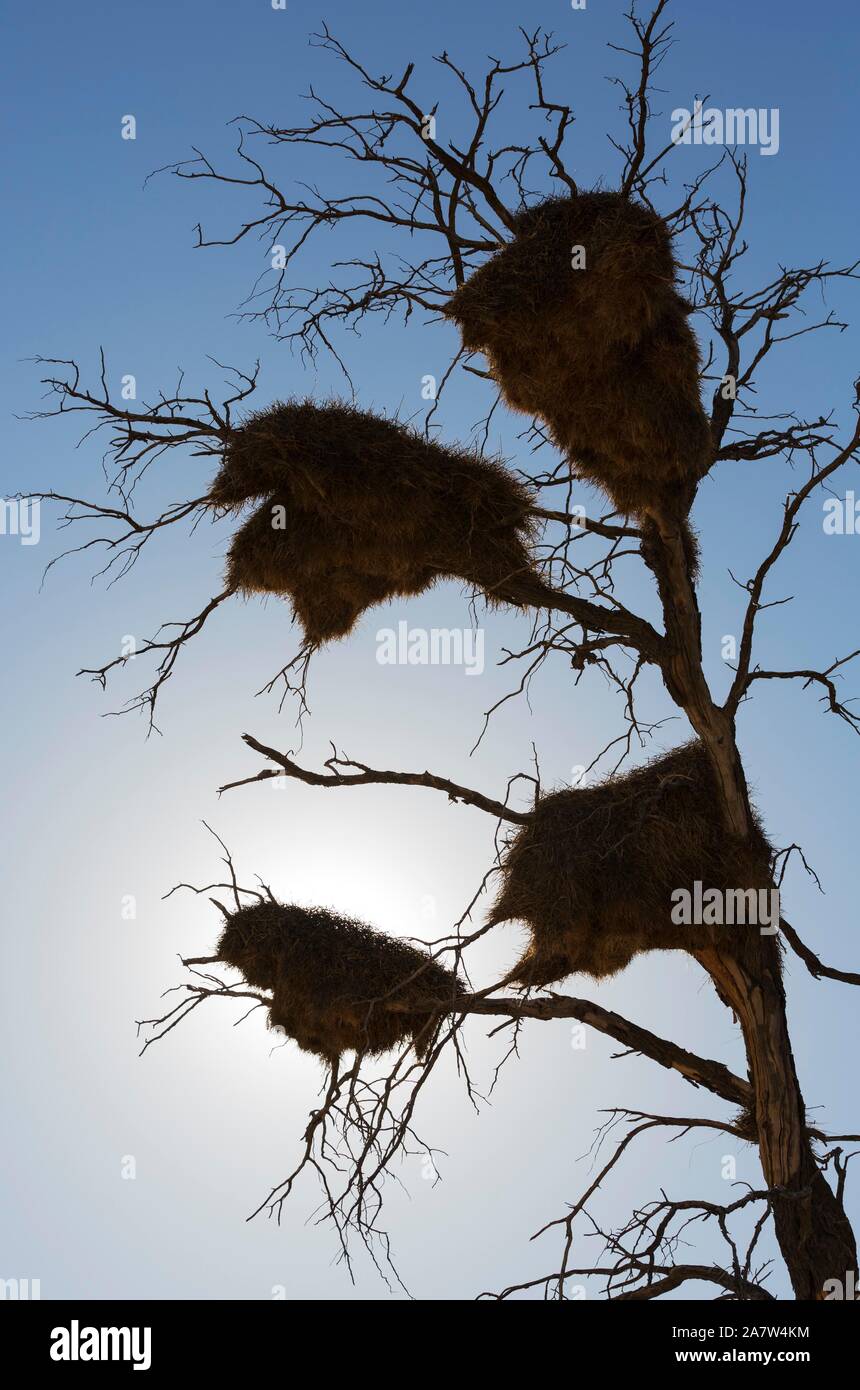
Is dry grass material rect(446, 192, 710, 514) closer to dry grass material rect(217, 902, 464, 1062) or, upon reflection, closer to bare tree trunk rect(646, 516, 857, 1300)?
bare tree trunk rect(646, 516, 857, 1300)

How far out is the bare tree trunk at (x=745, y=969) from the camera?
323 inches

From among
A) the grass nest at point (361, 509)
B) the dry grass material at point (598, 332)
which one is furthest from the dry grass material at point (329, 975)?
the dry grass material at point (598, 332)

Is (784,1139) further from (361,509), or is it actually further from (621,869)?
(361,509)

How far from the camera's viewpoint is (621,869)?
815cm

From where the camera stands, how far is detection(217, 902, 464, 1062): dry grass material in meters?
8.80

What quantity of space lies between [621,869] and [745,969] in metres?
1.03

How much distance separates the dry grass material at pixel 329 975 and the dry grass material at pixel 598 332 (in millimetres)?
3283

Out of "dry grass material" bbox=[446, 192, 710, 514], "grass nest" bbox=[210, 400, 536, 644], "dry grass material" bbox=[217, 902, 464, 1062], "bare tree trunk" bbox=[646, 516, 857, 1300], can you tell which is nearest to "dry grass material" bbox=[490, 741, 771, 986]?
"bare tree trunk" bbox=[646, 516, 857, 1300]

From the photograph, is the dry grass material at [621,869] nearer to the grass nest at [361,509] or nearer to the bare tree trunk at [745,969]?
the bare tree trunk at [745,969]
